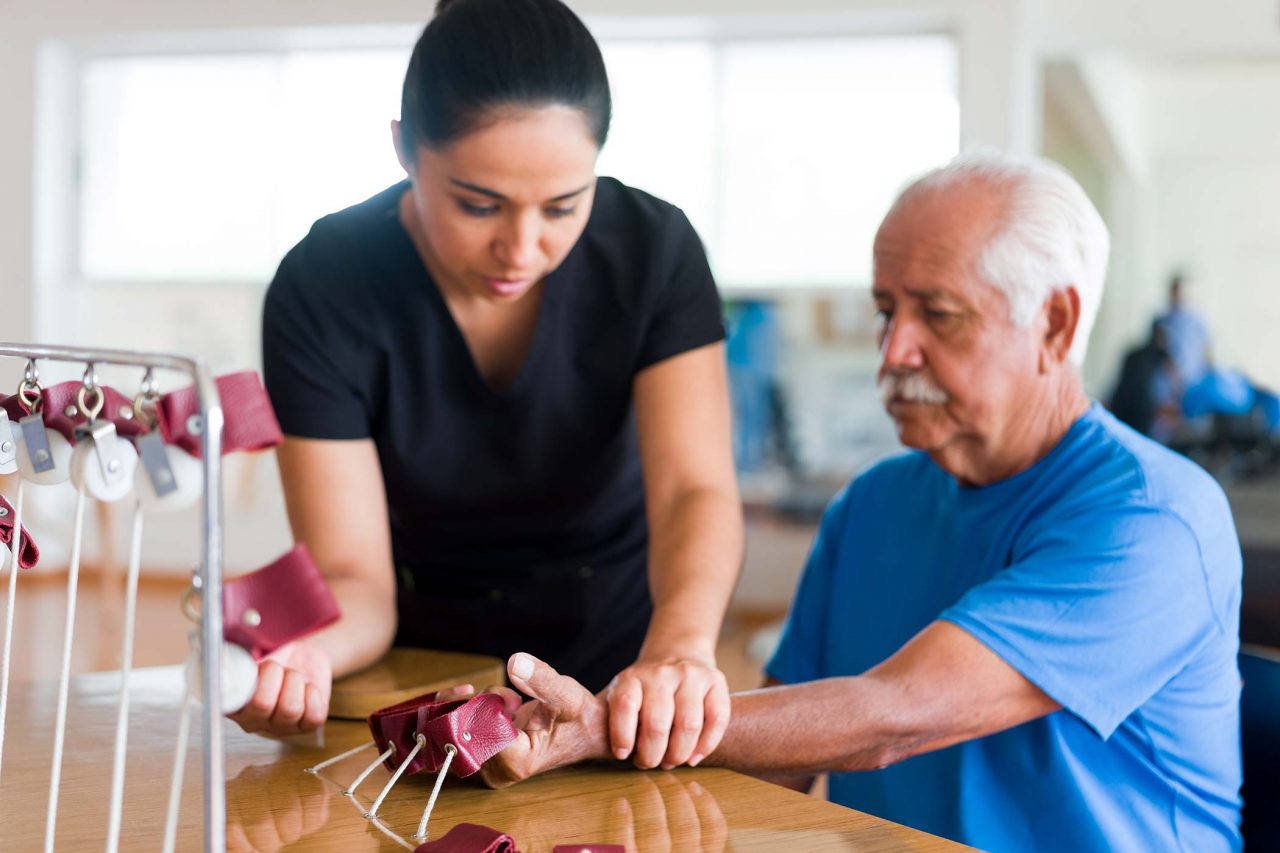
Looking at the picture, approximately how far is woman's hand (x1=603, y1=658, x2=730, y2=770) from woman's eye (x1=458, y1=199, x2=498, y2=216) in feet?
1.51

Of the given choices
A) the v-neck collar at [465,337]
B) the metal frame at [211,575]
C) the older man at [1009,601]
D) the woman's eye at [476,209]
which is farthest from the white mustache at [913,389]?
the metal frame at [211,575]

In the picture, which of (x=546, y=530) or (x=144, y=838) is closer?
(x=144, y=838)

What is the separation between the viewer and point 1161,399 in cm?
532

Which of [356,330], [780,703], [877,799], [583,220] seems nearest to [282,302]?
[356,330]

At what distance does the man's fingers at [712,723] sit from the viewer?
113 centimetres

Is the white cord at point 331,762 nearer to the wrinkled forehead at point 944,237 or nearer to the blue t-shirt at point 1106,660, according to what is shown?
the blue t-shirt at point 1106,660

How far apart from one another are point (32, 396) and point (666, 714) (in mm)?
533

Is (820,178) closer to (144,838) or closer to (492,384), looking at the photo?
(492,384)

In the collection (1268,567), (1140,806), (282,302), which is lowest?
(1268,567)

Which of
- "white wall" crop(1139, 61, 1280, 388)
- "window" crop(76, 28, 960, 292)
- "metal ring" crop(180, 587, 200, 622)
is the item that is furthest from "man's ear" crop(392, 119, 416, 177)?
"white wall" crop(1139, 61, 1280, 388)

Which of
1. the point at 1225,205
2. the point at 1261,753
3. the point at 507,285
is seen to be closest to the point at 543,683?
the point at 507,285

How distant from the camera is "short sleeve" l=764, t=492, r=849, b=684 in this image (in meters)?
1.75

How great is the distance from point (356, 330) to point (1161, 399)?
4425mm

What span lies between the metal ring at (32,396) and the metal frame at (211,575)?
0.17 m
